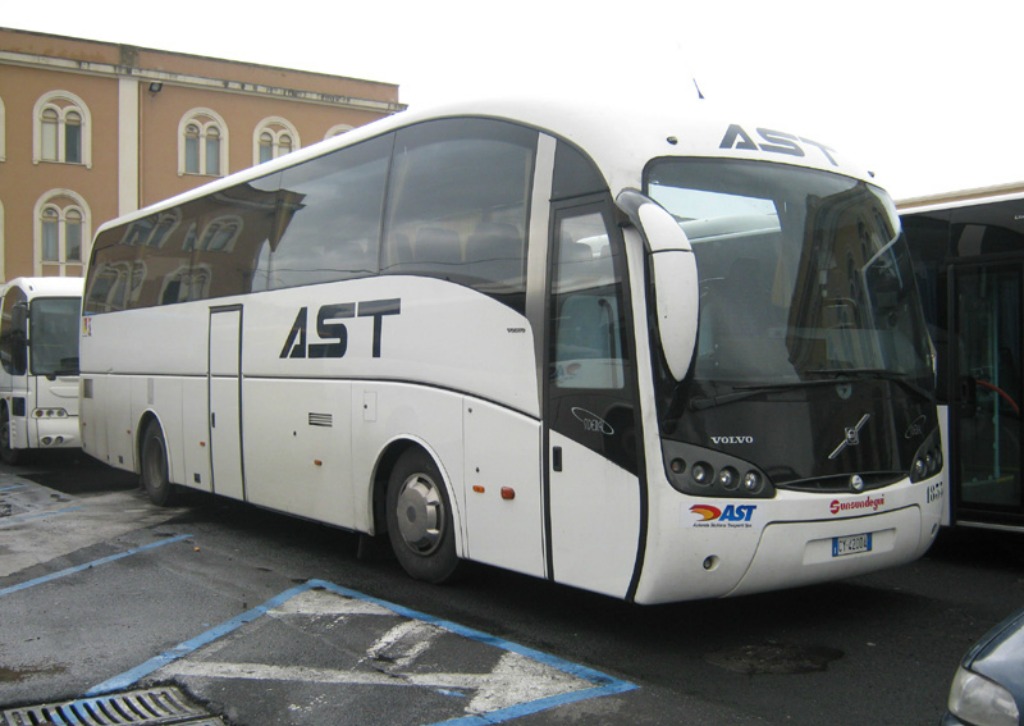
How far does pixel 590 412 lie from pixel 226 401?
5603mm

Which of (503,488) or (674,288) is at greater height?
(674,288)

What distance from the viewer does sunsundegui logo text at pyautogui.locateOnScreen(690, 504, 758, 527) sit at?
5621mm

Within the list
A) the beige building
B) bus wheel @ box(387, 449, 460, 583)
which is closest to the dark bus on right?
bus wheel @ box(387, 449, 460, 583)

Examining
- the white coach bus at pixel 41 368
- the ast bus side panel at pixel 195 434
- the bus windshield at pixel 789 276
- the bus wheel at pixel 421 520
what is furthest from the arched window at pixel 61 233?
the bus windshield at pixel 789 276

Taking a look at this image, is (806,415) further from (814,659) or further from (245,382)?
(245,382)

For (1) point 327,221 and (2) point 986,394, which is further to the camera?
(1) point 327,221

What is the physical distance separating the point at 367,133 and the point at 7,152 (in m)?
35.4

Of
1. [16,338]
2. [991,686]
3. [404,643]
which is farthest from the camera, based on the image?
[16,338]

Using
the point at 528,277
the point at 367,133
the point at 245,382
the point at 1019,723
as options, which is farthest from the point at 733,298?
the point at 245,382

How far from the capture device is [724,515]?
566 cm

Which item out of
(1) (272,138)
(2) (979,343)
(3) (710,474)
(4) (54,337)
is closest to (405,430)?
(3) (710,474)

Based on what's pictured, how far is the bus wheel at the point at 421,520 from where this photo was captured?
7.51m

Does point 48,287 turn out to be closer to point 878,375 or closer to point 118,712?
point 118,712

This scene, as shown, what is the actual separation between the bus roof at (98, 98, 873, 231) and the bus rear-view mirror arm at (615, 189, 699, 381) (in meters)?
0.58
